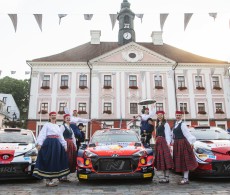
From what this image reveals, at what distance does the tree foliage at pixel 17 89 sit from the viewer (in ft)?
171

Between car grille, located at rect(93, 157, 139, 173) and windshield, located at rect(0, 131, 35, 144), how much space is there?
291 cm

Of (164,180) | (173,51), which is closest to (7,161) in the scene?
(164,180)

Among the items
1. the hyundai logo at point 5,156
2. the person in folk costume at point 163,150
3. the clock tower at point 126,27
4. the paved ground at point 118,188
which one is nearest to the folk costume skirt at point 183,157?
the person in folk costume at point 163,150

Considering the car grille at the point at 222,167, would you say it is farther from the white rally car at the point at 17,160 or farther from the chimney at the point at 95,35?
the chimney at the point at 95,35

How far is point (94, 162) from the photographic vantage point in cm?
625

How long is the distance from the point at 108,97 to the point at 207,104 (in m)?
12.1

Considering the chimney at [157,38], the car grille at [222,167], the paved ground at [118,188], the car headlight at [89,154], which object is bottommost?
the paved ground at [118,188]

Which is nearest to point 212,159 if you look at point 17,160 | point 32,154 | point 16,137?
point 32,154

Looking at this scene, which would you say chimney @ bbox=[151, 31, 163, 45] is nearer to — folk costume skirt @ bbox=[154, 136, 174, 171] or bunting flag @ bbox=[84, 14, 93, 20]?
bunting flag @ bbox=[84, 14, 93, 20]

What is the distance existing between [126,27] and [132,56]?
241 inches

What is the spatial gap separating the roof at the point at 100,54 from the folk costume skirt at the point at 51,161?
26.1 metres

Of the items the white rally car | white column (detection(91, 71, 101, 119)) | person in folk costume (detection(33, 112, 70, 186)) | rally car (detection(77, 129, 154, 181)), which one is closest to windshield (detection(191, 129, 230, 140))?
rally car (detection(77, 129, 154, 181))

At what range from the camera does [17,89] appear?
172 ft

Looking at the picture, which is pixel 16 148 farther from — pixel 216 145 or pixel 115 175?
pixel 216 145
